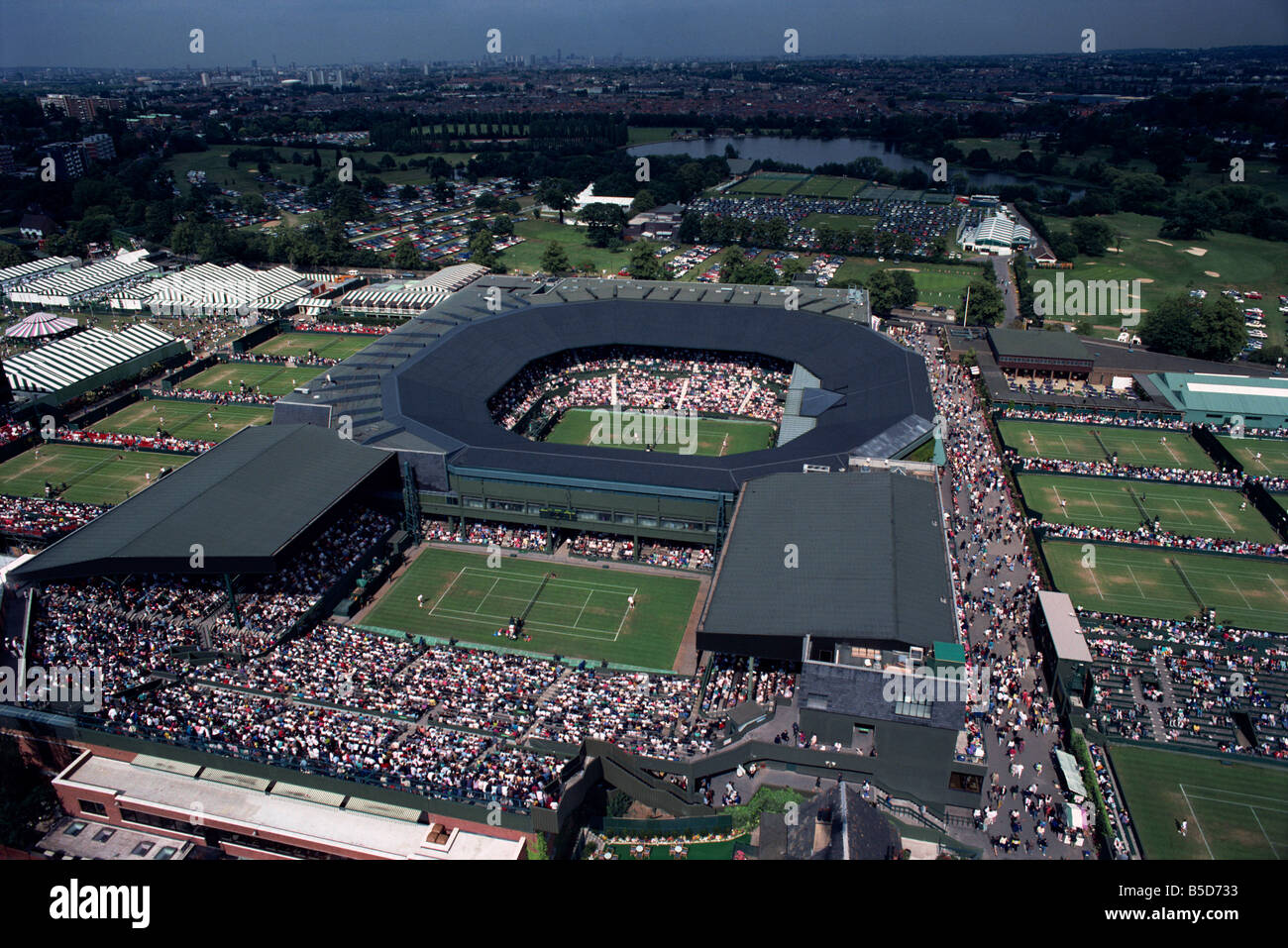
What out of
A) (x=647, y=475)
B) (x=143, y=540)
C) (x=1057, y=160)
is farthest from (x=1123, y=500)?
(x=1057, y=160)

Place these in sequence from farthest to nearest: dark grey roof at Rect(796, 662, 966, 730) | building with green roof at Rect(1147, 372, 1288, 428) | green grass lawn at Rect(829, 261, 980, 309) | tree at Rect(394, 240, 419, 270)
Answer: tree at Rect(394, 240, 419, 270)
green grass lawn at Rect(829, 261, 980, 309)
building with green roof at Rect(1147, 372, 1288, 428)
dark grey roof at Rect(796, 662, 966, 730)

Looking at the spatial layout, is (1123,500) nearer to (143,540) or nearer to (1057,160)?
(143,540)

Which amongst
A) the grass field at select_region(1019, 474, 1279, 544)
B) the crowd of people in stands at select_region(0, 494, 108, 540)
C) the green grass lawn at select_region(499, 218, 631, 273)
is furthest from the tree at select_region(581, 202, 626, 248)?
the crowd of people in stands at select_region(0, 494, 108, 540)

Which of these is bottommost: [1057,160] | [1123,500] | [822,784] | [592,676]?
[822,784]

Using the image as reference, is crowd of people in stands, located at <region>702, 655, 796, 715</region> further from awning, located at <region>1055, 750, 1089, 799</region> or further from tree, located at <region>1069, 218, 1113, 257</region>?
tree, located at <region>1069, 218, 1113, 257</region>

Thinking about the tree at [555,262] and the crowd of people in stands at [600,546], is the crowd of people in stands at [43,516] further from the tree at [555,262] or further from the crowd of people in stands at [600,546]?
the tree at [555,262]
